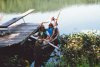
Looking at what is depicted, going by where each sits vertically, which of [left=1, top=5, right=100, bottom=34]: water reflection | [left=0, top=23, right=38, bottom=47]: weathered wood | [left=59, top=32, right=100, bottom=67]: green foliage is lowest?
[left=1, top=5, right=100, bottom=34]: water reflection

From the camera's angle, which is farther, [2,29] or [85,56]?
[2,29]

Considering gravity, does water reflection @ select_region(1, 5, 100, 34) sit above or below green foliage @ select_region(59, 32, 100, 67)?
below

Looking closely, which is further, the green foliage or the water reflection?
the water reflection

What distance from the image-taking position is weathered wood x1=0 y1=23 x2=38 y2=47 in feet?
67.3

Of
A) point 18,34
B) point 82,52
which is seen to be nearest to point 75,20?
point 18,34

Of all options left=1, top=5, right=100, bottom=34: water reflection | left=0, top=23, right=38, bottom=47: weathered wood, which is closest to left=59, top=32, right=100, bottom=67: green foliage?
left=0, top=23, right=38, bottom=47: weathered wood

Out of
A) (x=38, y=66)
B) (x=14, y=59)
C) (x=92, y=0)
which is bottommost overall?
(x=92, y=0)

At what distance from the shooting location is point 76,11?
51312 millimetres

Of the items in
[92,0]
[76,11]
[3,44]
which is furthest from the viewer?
[92,0]

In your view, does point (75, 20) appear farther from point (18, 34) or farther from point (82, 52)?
point (82, 52)

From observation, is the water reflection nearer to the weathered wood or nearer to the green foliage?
the weathered wood

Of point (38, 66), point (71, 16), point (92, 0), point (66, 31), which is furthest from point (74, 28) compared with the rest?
point (92, 0)

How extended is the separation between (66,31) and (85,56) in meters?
17.7

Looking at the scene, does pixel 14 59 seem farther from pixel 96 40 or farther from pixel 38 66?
pixel 96 40
